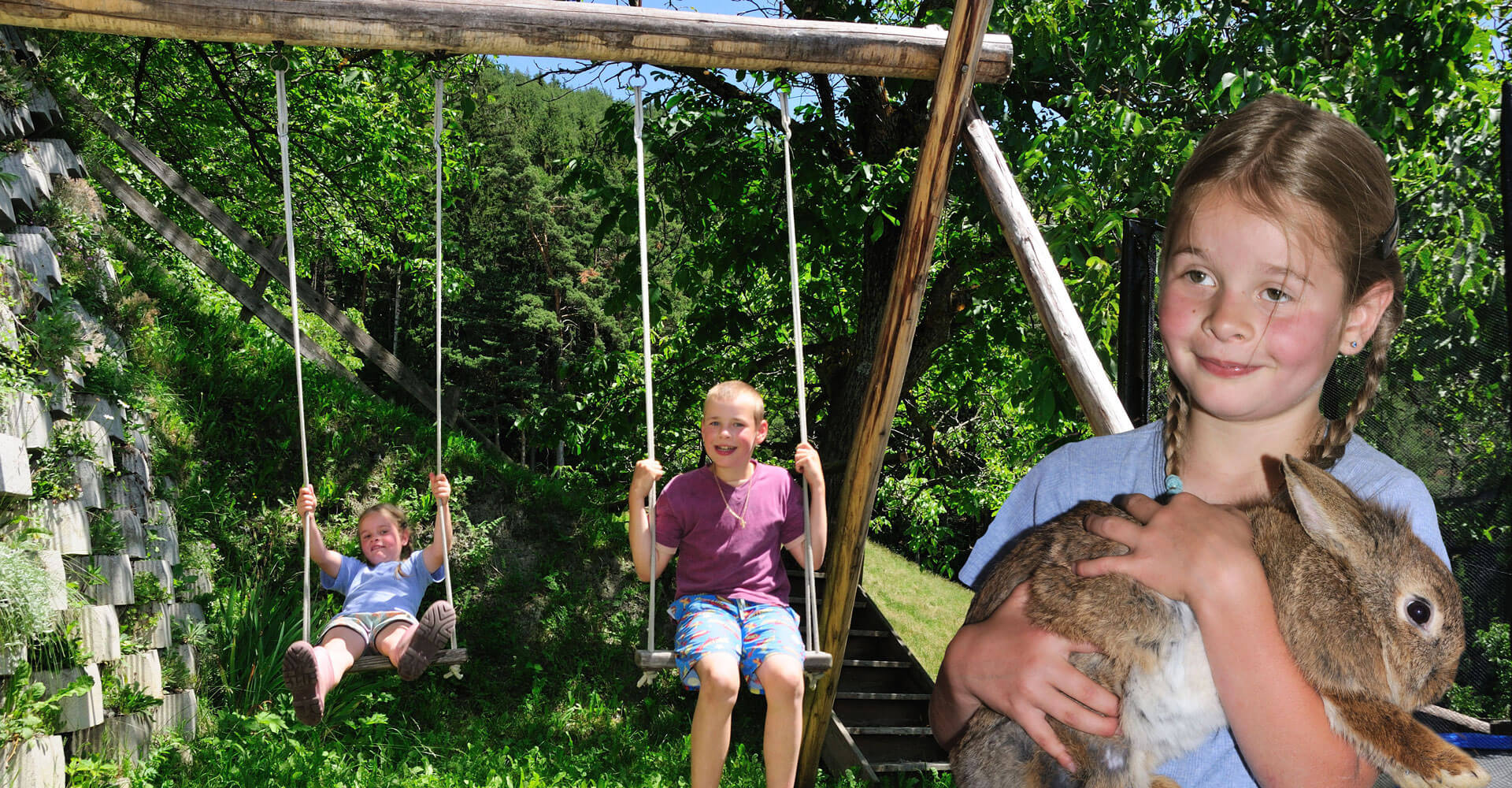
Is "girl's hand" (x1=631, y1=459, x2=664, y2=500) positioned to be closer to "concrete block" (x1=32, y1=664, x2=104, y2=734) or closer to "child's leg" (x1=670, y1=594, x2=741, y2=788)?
"child's leg" (x1=670, y1=594, x2=741, y2=788)

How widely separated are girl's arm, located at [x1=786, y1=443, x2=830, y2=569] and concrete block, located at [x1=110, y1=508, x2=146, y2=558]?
3.69 m

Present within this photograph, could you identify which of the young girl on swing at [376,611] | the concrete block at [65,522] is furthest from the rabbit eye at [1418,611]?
the concrete block at [65,522]

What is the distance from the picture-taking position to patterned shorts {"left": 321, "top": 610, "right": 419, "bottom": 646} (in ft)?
16.8

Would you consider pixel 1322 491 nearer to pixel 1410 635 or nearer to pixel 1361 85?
pixel 1410 635

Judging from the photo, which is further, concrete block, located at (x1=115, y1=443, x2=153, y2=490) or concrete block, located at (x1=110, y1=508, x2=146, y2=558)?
concrete block, located at (x1=115, y1=443, x2=153, y2=490)

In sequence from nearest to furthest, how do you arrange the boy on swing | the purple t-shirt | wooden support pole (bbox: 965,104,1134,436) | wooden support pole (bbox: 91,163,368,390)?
wooden support pole (bbox: 965,104,1134,436) < the boy on swing < the purple t-shirt < wooden support pole (bbox: 91,163,368,390)

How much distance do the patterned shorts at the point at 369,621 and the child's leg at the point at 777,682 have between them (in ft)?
6.21

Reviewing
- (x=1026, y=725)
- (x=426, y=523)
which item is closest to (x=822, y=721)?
(x=426, y=523)

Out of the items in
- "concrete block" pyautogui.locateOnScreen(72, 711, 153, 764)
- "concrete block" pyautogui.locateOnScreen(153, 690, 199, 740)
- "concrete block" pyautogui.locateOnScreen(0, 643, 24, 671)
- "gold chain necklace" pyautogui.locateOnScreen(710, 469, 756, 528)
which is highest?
"gold chain necklace" pyautogui.locateOnScreen(710, 469, 756, 528)

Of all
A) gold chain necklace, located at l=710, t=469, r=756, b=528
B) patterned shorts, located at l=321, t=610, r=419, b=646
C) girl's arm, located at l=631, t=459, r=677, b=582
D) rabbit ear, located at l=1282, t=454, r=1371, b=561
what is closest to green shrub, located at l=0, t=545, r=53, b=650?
patterned shorts, located at l=321, t=610, r=419, b=646

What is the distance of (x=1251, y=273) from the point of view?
1.45 metres

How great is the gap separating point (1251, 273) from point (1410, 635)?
1.73 feet

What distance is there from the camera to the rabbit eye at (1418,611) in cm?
133

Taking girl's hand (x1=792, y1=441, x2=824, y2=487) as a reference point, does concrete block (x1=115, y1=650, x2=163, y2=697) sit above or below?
below
